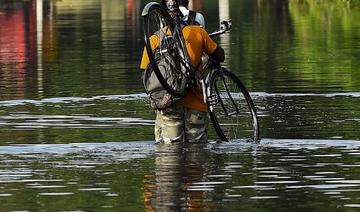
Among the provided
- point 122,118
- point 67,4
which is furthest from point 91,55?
point 67,4

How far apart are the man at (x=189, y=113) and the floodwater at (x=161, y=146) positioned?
0.74 ft

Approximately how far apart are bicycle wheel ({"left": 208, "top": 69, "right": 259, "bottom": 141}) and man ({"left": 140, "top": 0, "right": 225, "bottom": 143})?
0.17 meters

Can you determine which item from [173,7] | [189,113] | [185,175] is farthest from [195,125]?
[185,175]

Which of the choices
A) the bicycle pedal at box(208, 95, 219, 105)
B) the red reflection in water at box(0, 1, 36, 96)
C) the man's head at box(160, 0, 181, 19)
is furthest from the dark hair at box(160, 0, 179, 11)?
the red reflection in water at box(0, 1, 36, 96)

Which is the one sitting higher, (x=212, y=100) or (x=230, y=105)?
(x=212, y=100)

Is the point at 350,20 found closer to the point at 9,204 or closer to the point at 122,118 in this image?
the point at 122,118

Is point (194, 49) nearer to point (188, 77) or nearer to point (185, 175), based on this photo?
point (188, 77)

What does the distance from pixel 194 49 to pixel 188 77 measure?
1.06 ft

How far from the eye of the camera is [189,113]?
53.3 ft

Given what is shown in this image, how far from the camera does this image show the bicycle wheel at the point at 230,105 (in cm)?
1638

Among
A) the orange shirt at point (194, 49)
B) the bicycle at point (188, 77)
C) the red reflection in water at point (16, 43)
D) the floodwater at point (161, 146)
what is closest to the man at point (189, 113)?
the orange shirt at point (194, 49)

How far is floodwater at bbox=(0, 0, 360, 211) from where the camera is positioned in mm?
12234

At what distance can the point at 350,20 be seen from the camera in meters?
51.6

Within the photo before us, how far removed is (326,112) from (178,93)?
4.27 metres
